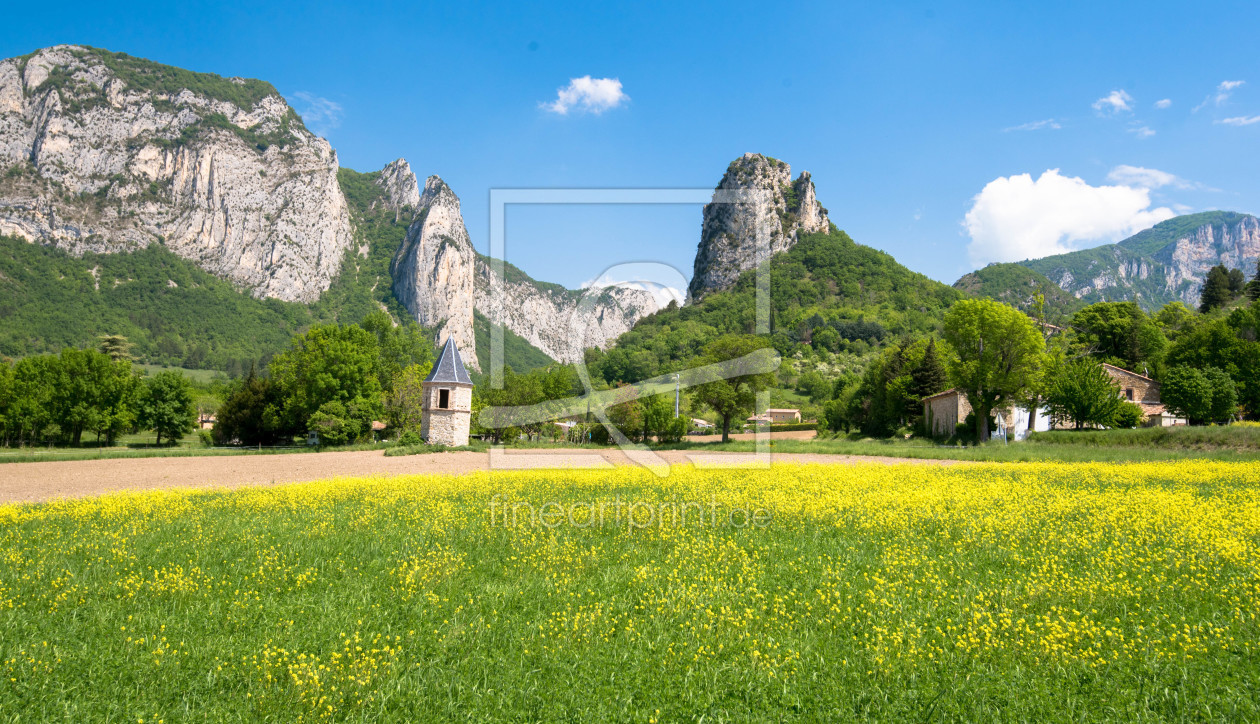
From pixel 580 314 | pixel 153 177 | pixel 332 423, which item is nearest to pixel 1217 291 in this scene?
pixel 580 314

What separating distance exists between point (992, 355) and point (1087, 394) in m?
7.71

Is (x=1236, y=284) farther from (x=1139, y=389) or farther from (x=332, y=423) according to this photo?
(x=332, y=423)

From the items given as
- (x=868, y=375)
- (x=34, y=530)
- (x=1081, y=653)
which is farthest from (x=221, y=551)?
(x=868, y=375)

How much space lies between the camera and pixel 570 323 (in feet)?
28.6

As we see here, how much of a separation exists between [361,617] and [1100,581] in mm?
9099

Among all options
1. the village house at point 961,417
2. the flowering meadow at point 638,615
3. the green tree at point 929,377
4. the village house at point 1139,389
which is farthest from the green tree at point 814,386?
the flowering meadow at point 638,615

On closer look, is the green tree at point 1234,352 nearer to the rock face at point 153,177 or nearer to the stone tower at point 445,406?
the stone tower at point 445,406

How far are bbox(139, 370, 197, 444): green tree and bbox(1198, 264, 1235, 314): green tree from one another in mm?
125708

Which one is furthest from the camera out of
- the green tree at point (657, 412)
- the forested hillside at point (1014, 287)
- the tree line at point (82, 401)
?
the forested hillside at point (1014, 287)

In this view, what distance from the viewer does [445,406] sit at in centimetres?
4334

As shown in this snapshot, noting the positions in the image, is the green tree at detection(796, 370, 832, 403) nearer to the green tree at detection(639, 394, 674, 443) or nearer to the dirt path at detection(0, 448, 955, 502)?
the green tree at detection(639, 394, 674, 443)

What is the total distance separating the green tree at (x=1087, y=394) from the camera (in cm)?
4156

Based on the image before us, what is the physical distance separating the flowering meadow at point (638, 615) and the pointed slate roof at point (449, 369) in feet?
101

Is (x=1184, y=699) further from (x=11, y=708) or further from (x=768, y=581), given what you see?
(x=11, y=708)
